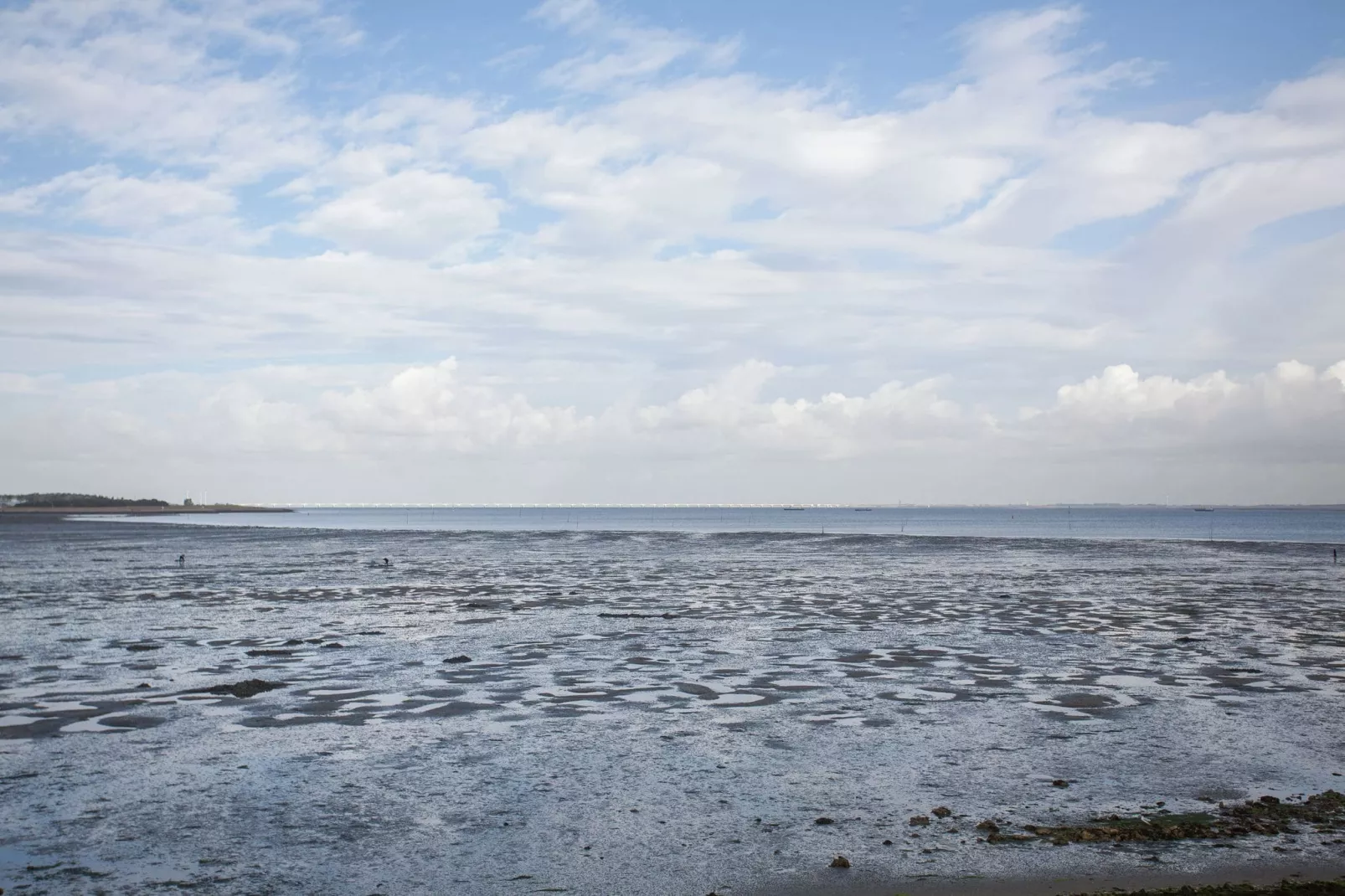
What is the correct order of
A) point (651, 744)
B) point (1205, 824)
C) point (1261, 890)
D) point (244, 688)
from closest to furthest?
point (1261, 890)
point (1205, 824)
point (651, 744)
point (244, 688)

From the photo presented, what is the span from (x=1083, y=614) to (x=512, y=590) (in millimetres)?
18775

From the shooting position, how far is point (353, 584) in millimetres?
39312

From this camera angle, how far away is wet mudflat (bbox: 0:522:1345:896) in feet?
27.8

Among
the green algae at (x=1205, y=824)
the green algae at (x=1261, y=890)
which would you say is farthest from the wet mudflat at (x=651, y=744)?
the green algae at (x=1261, y=890)

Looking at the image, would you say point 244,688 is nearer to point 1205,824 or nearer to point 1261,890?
point 1205,824

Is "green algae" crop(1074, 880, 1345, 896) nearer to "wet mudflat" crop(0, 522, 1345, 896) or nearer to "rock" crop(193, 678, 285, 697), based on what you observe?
"wet mudflat" crop(0, 522, 1345, 896)

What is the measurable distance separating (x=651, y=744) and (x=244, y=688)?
24.0 feet

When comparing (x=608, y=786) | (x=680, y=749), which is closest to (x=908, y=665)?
(x=680, y=749)

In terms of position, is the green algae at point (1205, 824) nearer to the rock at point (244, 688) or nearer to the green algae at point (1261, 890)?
the green algae at point (1261, 890)

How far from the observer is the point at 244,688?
16281 mm

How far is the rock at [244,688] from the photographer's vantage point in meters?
16.1

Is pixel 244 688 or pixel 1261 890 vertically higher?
pixel 1261 890

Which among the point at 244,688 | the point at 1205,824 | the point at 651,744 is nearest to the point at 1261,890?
the point at 1205,824

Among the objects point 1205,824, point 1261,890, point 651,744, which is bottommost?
point 651,744
